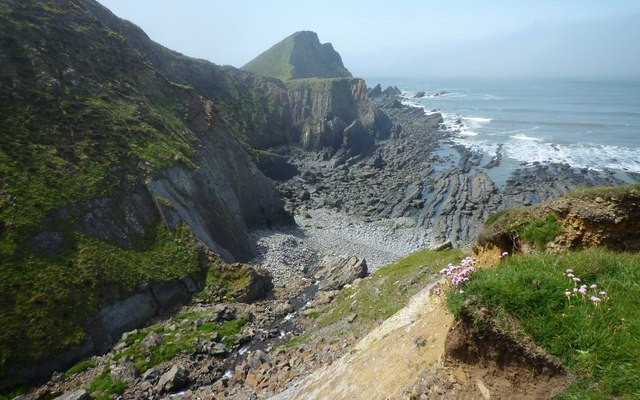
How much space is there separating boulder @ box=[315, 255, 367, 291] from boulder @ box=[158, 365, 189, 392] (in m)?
13.1

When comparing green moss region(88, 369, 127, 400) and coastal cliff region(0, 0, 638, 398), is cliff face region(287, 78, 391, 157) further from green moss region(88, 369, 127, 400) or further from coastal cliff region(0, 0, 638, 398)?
green moss region(88, 369, 127, 400)

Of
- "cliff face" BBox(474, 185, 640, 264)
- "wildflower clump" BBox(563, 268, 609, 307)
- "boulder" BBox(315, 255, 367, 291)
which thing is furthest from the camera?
"boulder" BBox(315, 255, 367, 291)

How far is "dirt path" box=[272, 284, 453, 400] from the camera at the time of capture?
800 centimetres

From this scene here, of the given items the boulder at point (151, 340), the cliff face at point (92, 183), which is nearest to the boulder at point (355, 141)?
the cliff face at point (92, 183)

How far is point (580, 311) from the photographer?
5.92 m

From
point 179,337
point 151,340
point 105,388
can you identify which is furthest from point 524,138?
point 105,388

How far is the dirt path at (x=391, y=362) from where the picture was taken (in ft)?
26.2

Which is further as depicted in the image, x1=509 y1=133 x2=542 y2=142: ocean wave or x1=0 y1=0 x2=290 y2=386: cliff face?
x1=509 y1=133 x2=542 y2=142: ocean wave

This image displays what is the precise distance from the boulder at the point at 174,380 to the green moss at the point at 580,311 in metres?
17.5

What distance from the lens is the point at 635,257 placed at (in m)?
7.52

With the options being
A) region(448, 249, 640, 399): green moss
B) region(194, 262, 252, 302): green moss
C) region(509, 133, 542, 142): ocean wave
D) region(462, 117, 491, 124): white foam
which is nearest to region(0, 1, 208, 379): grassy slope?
region(194, 262, 252, 302): green moss

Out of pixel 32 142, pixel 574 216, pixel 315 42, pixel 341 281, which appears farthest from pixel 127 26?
pixel 315 42

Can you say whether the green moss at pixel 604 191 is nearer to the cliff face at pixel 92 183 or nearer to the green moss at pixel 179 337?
the green moss at pixel 179 337

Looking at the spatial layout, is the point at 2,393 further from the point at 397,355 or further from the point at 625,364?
the point at 625,364
